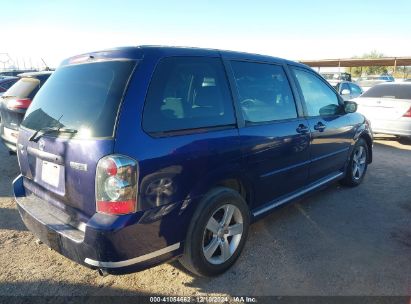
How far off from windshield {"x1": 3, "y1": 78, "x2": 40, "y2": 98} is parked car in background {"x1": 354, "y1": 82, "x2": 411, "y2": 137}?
7386 mm

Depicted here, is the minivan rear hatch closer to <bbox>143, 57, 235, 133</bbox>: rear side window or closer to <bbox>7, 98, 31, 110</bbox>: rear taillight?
→ <bbox>143, 57, 235, 133</bbox>: rear side window

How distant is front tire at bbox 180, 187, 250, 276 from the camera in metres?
2.55

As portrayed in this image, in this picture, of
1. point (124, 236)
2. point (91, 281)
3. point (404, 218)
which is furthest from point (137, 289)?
point (404, 218)

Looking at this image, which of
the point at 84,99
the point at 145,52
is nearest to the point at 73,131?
the point at 84,99

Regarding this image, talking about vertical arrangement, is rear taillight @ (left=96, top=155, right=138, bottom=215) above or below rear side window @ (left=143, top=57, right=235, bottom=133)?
below

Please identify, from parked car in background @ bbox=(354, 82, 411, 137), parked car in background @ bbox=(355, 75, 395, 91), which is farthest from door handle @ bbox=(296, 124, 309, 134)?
parked car in background @ bbox=(355, 75, 395, 91)

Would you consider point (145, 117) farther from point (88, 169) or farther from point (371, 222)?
point (371, 222)

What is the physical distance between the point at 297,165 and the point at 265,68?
3.60ft

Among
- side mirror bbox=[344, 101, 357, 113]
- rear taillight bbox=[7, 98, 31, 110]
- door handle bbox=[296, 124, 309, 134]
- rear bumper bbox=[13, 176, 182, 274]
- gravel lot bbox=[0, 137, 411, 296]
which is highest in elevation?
side mirror bbox=[344, 101, 357, 113]

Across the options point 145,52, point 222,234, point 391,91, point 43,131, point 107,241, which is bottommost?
point 222,234

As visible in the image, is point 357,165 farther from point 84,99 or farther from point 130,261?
point 84,99

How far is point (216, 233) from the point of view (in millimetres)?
2811

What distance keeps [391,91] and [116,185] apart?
8.22 meters

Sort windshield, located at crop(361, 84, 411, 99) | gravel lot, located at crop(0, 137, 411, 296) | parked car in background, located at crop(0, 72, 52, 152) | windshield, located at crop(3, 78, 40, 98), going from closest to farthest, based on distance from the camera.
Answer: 1. gravel lot, located at crop(0, 137, 411, 296)
2. parked car in background, located at crop(0, 72, 52, 152)
3. windshield, located at crop(3, 78, 40, 98)
4. windshield, located at crop(361, 84, 411, 99)
